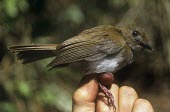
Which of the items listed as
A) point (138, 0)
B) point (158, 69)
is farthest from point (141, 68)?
point (138, 0)

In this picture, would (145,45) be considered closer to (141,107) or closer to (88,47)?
(88,47)

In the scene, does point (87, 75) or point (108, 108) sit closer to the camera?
point (108, 108)

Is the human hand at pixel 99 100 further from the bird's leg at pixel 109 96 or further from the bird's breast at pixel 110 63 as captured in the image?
the bird's breast at pixel 110 63

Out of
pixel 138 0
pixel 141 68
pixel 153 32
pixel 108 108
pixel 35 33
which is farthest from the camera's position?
pixel 141 68

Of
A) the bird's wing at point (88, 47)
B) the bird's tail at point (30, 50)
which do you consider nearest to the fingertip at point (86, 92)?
the bird's wing at point (88, 47)

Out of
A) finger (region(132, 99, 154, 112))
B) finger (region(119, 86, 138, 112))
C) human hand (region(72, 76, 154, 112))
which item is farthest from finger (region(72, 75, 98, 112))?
finger (region(132, 99, 154, 112))

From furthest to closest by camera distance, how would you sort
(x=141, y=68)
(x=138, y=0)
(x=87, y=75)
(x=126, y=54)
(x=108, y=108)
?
(x=141, y=68) < (x=138, y=0) < (x=126, y=54) < (x=87, y=75) < (x=108, y=108)

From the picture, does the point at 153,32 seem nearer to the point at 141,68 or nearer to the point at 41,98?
the point at 141,68
